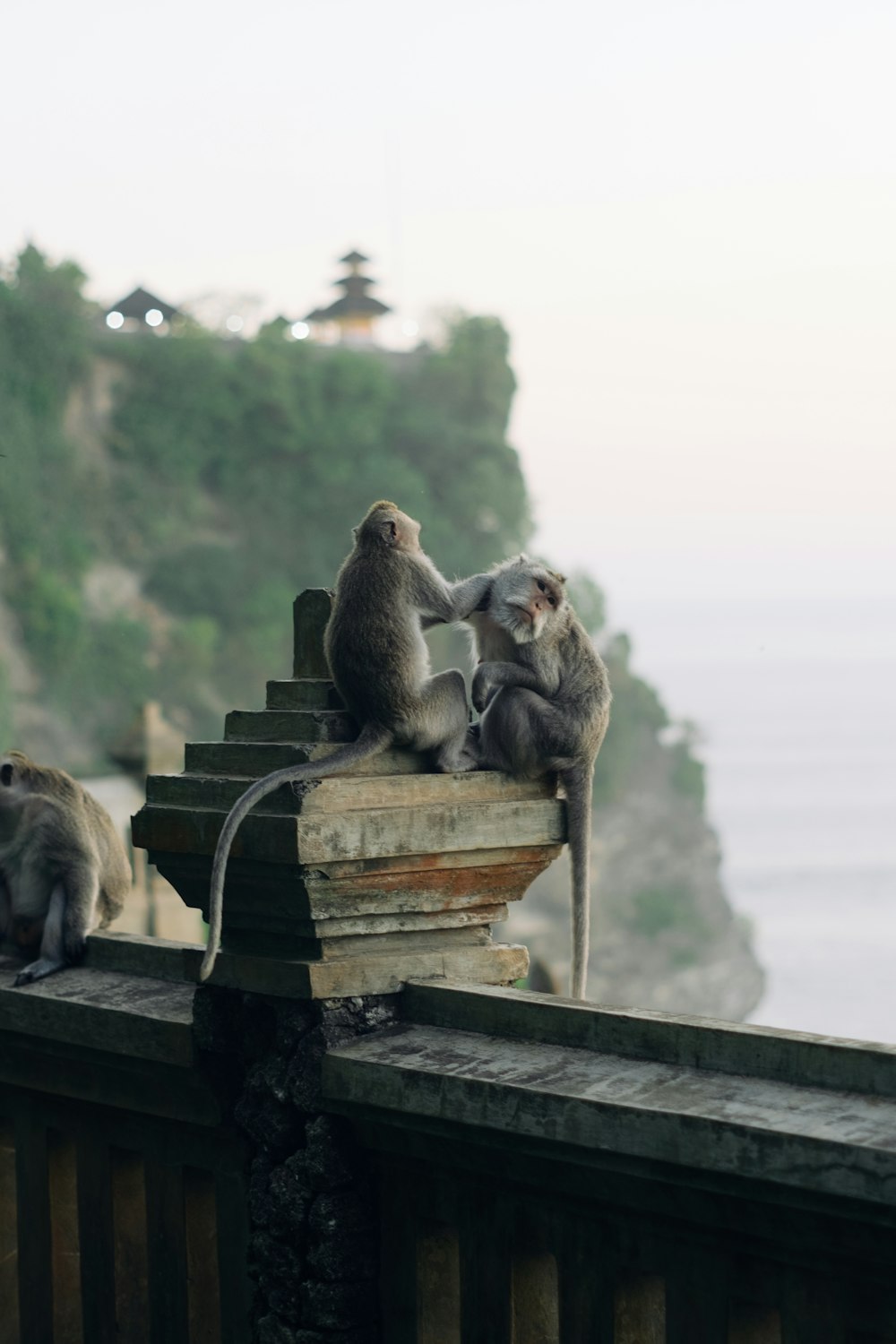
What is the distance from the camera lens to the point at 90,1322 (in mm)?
3352

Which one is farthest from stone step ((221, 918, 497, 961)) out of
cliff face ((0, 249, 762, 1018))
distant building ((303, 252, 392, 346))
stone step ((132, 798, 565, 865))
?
distant building ((303, 252, 392, 346))

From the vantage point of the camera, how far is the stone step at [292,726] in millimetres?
3014

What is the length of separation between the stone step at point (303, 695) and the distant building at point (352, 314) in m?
70.2

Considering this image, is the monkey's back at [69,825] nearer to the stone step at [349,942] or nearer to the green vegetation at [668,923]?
the stone step at [349,942]

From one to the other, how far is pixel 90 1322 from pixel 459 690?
56.7 inches

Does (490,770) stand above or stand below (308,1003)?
above

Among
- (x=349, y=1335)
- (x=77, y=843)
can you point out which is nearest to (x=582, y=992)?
(x=349, y=1335)

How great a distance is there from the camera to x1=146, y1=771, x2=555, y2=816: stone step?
2791 millimetres

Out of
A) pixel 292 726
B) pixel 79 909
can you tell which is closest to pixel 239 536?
pixel 79 909

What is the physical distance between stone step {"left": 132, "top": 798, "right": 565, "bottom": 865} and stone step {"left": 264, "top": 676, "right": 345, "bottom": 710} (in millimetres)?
277

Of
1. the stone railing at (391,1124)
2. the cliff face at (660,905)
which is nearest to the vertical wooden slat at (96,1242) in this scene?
the stone railing at (391,1124)

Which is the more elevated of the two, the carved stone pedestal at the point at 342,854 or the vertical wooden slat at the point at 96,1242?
the carved stone pedestal at the point at 342,854

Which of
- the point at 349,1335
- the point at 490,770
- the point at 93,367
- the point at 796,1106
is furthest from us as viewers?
the point at 93,367

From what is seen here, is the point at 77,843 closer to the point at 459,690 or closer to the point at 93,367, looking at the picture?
the point at 459,690
